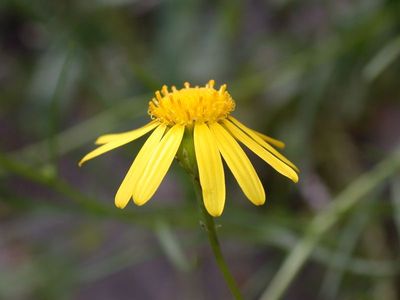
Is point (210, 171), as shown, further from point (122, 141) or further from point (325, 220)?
point (325, 220)

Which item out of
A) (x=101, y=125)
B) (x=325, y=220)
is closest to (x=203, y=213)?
(x=325, y=220)

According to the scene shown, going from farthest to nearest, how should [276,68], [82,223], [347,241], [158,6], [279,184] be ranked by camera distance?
[158,6] < [82,223] < [279,184] < [276,68] < [347,241]

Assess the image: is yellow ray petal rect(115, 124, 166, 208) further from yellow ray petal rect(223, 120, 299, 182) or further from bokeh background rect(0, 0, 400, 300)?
bokeh background rect(0, 0, 400, 300)

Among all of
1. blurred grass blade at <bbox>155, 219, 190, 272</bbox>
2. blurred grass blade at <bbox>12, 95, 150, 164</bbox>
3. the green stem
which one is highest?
blurred grass blade at <bbox>12, 95, 150, 164</bbox>

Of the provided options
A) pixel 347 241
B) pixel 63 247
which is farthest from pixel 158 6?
pixel 347 241

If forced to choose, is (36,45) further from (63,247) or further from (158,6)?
(63,247)

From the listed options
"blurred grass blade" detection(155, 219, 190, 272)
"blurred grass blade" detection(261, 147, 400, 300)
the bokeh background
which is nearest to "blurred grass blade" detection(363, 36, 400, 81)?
the bokeh background
